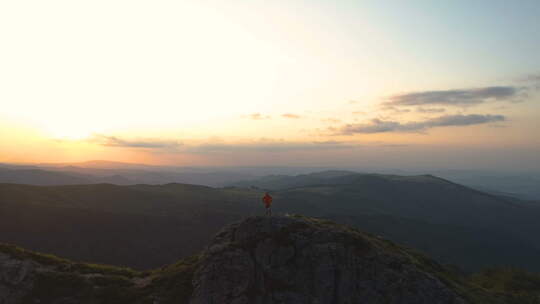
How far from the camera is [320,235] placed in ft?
86.2

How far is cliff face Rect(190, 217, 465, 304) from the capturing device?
2231cm

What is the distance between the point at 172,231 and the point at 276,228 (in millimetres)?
127926

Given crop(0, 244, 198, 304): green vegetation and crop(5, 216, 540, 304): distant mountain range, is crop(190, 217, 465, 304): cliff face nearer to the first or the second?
crop(5, 216, 540, 304): distant mountain range

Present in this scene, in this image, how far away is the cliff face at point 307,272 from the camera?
73.2 ft

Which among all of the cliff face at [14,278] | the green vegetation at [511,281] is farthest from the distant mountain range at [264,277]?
the green vegetation at [511,281]

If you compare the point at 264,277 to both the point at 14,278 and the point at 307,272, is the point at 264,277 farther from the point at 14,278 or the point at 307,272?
the point at 14,278

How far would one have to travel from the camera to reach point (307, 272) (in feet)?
79.0

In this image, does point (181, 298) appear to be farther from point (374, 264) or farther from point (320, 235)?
point (374, 264)

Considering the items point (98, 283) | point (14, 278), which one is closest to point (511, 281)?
point (98, 283)

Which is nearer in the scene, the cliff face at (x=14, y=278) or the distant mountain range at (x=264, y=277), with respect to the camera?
the cliff face at (x=14, y=278)

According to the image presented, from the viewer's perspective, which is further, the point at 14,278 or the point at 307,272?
the point at 307,272

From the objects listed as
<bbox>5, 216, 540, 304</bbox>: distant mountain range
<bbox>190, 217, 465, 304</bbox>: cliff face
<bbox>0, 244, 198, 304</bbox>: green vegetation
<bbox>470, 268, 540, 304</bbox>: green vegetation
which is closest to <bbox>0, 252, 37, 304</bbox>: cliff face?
<bbox>5, 216, 540, 304</bbox>: distant mountain range

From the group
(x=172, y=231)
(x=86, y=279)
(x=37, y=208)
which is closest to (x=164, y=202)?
(x=172, y=231)

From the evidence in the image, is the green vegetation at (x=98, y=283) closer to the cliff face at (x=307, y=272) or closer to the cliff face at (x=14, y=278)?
the cliff face at (x=14, y=278)
